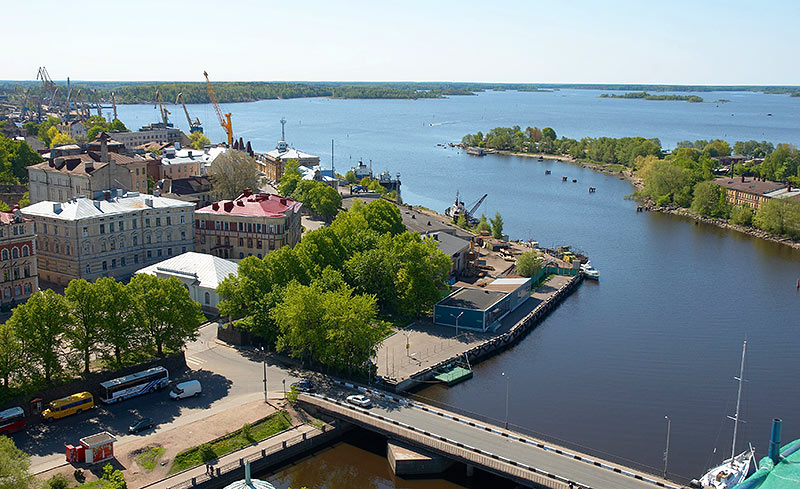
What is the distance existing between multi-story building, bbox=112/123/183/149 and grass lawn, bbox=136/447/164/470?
109145mm

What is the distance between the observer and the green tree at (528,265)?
65062 mm

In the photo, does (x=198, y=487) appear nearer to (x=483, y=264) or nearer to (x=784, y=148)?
(x=483, y=264)

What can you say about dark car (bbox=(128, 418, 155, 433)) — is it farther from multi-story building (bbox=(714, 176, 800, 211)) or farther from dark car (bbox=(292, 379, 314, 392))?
multi-story building (bbox=(714, 176, 800, 211))

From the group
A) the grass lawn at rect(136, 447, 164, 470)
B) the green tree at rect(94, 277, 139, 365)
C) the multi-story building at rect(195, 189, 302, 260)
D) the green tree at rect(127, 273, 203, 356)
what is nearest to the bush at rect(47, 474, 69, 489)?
the grass lawn at rect(136, 447, 164, 470)

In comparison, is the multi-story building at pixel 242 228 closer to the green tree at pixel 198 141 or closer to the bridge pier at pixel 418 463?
the bridge pier at pixel 418 463

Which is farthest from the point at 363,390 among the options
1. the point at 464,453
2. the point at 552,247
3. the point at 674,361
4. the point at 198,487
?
the point at 552,247

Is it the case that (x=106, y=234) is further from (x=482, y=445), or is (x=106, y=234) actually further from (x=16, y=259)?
(x=482, y=445)

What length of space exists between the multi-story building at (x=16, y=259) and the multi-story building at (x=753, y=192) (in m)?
87.4

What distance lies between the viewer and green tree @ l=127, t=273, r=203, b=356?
4069cm

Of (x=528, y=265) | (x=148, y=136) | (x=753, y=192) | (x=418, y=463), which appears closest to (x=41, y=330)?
(x=418, y=463)

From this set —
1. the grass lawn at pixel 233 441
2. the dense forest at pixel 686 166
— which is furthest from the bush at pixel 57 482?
the dense forest at pixel 686 166

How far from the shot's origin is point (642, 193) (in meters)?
120

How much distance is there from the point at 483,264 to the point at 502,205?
40.8m

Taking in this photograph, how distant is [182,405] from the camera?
37.7 m
